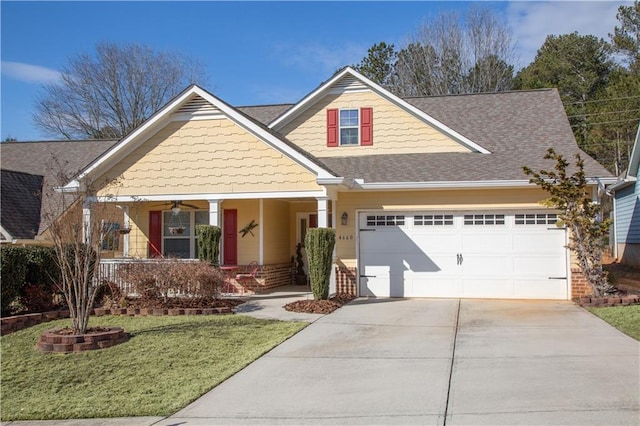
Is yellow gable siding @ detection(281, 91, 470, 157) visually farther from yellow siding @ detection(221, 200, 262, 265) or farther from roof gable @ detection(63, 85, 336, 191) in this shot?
roof gable @ detection(63, 85, 336, 191)

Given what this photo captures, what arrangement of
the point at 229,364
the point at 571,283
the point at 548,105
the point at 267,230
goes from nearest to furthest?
1. the point at 229,364
2. the point at 571,283
3. the point at 267,230
4. the point at 548,105

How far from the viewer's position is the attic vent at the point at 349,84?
58.6 ft

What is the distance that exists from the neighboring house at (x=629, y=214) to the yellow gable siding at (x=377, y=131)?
25.2 feet

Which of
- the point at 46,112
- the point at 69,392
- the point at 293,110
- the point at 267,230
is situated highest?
the point at 46,112

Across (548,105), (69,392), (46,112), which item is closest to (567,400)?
(69,392)

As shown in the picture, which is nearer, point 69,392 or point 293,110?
point 69,392

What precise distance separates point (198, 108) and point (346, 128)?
4.82 metres

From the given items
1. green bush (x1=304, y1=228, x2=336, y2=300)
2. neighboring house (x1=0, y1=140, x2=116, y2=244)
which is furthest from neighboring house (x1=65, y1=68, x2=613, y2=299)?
neighboring house (x1=0, y1=140, x2=116, y2=244)

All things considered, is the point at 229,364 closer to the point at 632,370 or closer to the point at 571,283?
the point at 632,370

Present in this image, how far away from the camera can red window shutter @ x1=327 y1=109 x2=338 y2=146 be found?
17938 mm

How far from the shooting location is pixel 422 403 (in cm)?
630

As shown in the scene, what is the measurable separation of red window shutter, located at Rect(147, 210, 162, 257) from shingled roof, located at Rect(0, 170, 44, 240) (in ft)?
11.0

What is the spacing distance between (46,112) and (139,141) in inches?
1050

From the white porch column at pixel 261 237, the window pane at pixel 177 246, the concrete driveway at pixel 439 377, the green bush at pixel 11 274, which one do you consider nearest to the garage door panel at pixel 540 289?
the concrete driveway at pixel 439 377
